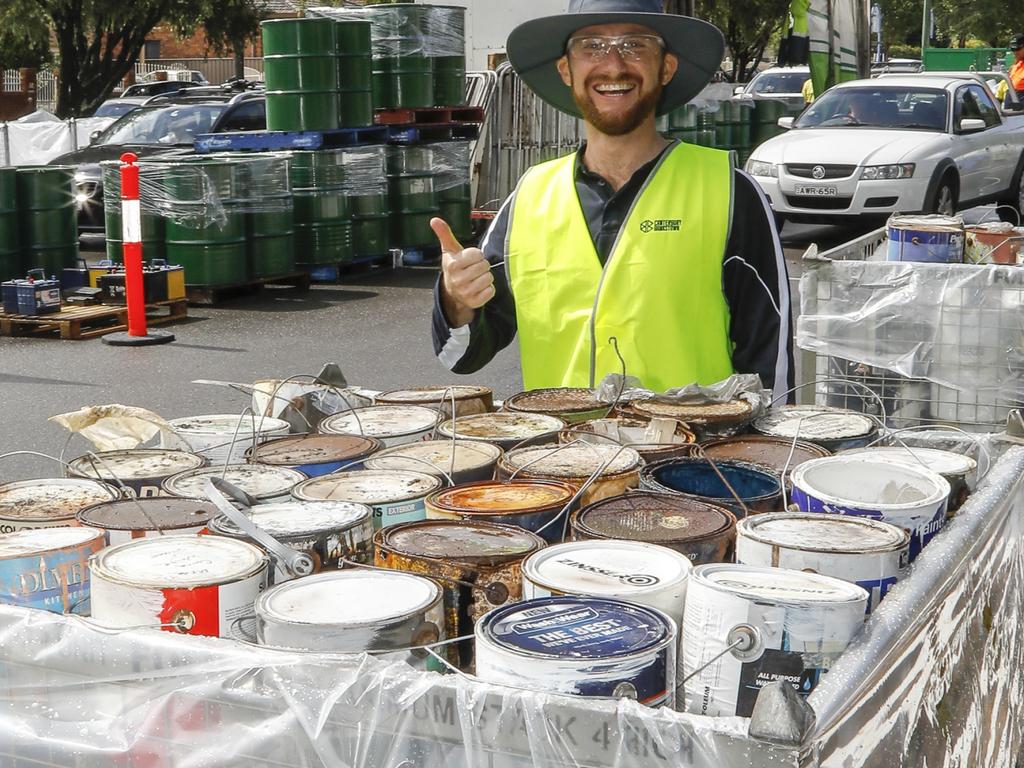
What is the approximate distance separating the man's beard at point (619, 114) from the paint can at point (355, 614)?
190cm

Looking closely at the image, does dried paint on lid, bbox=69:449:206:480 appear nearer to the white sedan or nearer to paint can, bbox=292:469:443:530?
paint can, bbox=292:469:443:530

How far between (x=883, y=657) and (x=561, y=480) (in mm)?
857

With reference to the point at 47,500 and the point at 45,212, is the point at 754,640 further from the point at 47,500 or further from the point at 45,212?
the point at 45,212

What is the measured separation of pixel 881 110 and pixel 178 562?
14.7 metres

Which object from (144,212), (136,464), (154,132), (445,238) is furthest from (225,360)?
(136,464)

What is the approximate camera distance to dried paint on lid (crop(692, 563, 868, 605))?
166cm

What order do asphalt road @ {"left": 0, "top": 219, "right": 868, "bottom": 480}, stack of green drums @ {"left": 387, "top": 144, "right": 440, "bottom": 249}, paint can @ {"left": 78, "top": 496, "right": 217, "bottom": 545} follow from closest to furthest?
paint can @ {"left": 78, "top": 496, "right": 217, "bottom": 545} < asphalt road @ {"left": 0, "top": 219, "right": 868, "bottom": 480} < stack of green drums @ {"left": 387, "top": 144, "right": 440, "bottom": 249}

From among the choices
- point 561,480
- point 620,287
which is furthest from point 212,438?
point 620,287

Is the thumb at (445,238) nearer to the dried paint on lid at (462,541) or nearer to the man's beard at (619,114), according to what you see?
the man's beard at (619,114)

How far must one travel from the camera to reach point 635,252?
3.50m

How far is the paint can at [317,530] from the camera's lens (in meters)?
2.04

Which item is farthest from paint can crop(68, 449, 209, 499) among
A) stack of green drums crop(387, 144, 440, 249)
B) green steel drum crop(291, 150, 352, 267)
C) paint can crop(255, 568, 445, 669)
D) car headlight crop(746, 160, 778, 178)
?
car headlight crop(746, 160, 778, 178)

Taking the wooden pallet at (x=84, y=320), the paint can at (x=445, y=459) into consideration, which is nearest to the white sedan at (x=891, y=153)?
the wooden pallet at (x=84, y=320)

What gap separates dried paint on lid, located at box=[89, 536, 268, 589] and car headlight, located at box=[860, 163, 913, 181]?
43.2 ft
